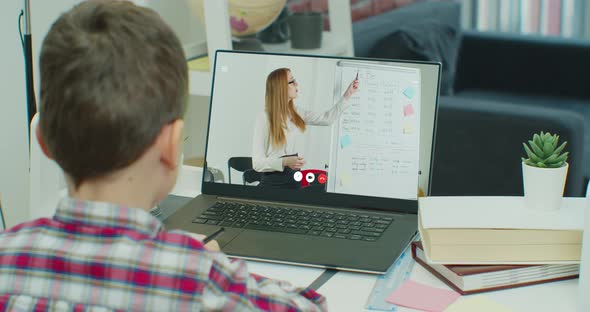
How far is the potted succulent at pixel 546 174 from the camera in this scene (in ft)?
3.50

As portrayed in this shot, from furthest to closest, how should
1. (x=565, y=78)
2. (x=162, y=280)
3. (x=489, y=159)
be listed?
1. (x=565, y=78)
2. (x=489, y=159)
3. (x=162, y=280)

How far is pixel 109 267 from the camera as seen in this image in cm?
73

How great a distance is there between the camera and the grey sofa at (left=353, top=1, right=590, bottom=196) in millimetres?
2208

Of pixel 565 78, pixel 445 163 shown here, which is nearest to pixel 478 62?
Answer: pixel 565 78

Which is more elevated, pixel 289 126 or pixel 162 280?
pixel 289 126

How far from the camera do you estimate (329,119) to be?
126cm

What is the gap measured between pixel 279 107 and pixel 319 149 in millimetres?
100

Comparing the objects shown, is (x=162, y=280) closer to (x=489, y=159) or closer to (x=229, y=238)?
(x=229, y=238)

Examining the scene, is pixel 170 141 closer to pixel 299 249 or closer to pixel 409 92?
pixel 299 249

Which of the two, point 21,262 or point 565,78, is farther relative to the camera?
point 565,78

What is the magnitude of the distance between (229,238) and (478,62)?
265 cm

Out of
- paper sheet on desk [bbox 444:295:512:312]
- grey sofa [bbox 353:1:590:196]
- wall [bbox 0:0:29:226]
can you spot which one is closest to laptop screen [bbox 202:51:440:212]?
paper sheet on desk [bbox 444:295:512:312]

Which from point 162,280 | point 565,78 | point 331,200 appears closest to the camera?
point 162,280

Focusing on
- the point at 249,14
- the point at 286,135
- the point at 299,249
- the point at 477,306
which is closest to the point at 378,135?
the point at 286,135
